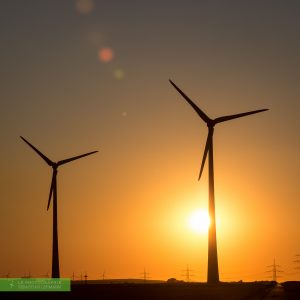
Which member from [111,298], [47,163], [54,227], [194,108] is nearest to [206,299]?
[111,298]

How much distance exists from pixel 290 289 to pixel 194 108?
40.1 meters

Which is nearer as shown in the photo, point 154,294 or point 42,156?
point 154,294

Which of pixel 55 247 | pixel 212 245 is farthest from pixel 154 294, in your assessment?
pixel 55 247

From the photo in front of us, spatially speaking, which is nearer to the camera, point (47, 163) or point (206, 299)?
point (206, 299)

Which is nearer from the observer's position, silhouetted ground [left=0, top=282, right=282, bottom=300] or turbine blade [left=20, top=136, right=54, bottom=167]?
silhouetted ground [left=0, top=282, right=282, bottom=300]

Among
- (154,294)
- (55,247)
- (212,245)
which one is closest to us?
(154,294)

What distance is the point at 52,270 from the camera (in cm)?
14975

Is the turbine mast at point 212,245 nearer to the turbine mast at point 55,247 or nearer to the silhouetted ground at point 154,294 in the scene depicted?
the silhouetted ground at point 154,294

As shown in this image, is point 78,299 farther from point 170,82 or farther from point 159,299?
point 170,82

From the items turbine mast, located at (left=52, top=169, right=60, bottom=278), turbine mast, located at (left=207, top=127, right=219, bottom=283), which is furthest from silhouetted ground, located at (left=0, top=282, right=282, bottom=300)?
turbine mast, located at (left=52, top=169, right=60, bottom=278)

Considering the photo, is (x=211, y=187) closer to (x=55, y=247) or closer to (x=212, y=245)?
(x=212, y=245)

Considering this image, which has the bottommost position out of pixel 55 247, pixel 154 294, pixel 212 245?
pixel 154 294

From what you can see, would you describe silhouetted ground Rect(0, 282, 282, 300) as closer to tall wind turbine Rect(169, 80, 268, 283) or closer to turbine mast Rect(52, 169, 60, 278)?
tall wind turbine Rect(169, 80, 268, 283)

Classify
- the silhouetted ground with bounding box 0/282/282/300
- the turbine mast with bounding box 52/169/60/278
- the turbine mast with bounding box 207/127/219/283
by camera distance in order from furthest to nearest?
the turbine mast with bounding box 52/169/60/278
the turbine mast with bounding box 207/127/219/283
the silhouetted ground with bounding box 0/282/282/300
